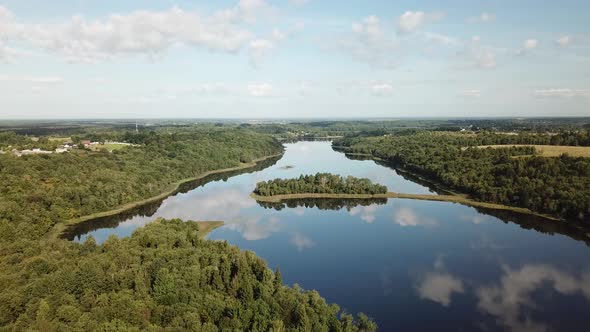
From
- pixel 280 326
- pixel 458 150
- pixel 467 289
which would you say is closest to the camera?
pixel 280 326

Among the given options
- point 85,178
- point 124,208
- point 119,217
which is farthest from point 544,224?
point 85,178

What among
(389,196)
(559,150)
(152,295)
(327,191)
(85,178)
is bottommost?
(389,196)

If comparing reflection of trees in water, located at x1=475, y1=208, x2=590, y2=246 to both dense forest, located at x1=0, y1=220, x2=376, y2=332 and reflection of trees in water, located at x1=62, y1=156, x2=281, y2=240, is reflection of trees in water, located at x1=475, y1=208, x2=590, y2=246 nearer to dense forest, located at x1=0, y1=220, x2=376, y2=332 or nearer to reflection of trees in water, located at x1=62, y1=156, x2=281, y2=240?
dense forest, located at x1=0, y1=220, x2=376, y2=332

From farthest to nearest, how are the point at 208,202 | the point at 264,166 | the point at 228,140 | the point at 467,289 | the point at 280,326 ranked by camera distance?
the point at 228,140
the point at 264,166
the point at 208,202
the point at 467,289
the point at 280,326

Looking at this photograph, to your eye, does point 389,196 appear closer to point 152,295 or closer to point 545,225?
point 545,225

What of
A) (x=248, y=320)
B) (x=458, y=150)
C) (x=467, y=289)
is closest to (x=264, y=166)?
(x=458, y=150)

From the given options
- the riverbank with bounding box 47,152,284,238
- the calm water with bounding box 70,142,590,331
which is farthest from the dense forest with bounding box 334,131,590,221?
the riverbank with bounding box 47,152,284,238

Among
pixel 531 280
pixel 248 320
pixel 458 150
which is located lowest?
pixel 531 280

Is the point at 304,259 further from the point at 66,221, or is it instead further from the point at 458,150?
the point at 458,150
